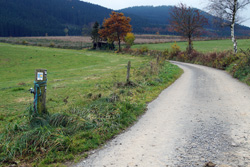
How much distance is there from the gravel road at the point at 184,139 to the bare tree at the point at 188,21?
31914 mm

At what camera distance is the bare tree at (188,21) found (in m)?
38.8

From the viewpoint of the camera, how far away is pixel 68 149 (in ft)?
17.0

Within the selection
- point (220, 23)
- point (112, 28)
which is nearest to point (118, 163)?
point (220, 23)

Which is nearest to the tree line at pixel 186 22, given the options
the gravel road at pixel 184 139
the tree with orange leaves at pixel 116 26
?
the tree with orange leaves at pixel 116 26

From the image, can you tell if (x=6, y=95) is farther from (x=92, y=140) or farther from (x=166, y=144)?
(x=166, y=144)

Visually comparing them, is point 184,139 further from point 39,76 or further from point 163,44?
point 163,44

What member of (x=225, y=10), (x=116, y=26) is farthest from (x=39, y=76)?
(x=116, y=26)

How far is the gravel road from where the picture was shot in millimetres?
4730

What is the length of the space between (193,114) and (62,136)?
4973mm

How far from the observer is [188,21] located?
39094 millimetres

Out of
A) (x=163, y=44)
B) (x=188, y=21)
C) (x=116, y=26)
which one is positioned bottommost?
(x=163, y=44)

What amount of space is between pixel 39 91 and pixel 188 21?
37.5 metres

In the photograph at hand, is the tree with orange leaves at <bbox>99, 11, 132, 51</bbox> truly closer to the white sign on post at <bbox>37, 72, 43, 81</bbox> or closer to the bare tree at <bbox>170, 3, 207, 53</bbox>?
the bare tree at <bbox>170, 3, 207, 53</bbox>

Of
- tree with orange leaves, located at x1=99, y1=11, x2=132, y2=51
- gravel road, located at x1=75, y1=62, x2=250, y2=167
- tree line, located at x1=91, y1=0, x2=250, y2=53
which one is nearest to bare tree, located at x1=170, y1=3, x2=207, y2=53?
tree line, located at x1=91, y1=0, x2=250, y2=53
